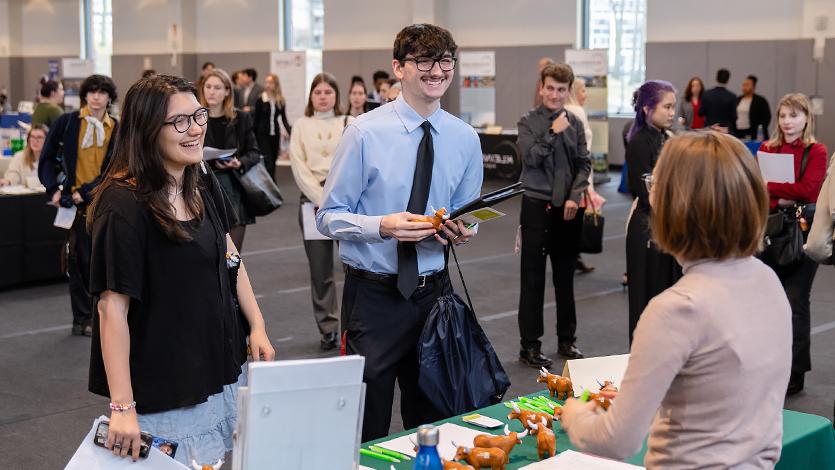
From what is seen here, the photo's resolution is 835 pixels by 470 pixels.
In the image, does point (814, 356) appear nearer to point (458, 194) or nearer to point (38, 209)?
point (458, 194)

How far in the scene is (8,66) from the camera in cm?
2638

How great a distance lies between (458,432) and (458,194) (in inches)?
34.9

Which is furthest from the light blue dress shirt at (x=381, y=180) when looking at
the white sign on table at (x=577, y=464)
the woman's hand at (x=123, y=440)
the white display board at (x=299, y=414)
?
the white display board at (x=299, y=414)

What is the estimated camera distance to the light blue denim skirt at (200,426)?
2588 millimetres

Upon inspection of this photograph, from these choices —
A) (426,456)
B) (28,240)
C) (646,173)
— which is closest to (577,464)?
(426,456)

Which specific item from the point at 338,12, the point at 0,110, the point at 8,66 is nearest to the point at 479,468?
the point at 0,110

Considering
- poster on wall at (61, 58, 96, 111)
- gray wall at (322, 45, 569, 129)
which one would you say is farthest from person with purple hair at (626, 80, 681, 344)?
poster on wall at (61, 58, 96, 111)

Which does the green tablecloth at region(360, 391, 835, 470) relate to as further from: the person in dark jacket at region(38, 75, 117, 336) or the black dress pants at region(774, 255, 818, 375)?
the person in dark jacket at region(38, 75, 117, 336)

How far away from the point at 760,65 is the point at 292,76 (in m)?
8.26

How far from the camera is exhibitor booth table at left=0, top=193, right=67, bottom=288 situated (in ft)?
26.5

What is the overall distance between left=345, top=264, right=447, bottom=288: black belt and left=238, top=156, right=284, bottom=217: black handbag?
3257 mm

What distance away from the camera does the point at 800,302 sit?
213 inches

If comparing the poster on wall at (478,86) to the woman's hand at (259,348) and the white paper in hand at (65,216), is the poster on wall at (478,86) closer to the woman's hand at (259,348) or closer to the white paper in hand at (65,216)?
the white paper in hand at (65,216)

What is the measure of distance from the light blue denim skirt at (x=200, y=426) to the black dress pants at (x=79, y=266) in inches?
149
